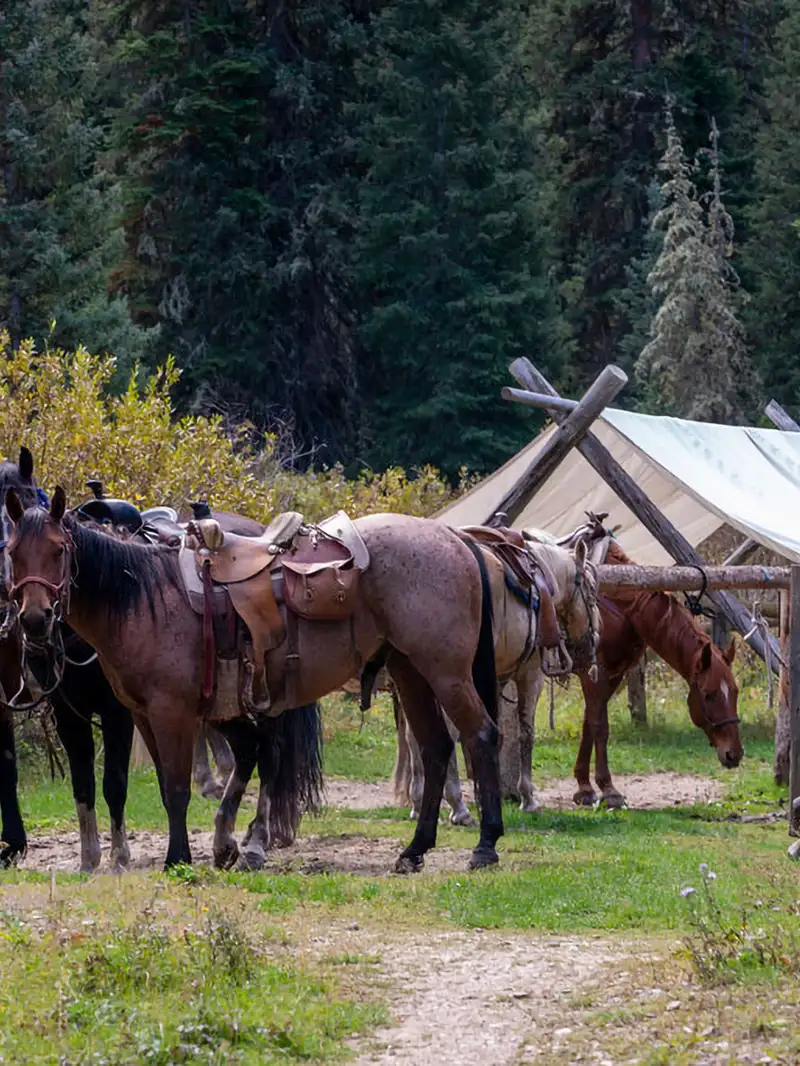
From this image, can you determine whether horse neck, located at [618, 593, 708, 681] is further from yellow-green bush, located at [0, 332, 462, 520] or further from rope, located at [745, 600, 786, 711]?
yellow-green bush, located at [0, 332, 462, 520]

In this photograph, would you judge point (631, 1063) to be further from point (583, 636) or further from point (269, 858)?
point (583, 636)

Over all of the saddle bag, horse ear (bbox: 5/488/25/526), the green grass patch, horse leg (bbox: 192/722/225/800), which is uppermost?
horse ear (bbox: 5/488/25/526)

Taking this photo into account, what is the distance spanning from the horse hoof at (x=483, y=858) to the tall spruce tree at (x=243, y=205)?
25599 millimetres

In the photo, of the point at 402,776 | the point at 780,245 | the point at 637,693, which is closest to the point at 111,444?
the point at 402,776

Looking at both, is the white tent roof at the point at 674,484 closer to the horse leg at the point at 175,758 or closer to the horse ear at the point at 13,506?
the horse leg at the point at 175,758

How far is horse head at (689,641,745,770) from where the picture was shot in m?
13.9

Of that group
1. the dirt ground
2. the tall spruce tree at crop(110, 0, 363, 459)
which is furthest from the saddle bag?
the tall spruce tree at crop(110, 0, 363, 459)

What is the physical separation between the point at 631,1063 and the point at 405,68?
34.1 meters

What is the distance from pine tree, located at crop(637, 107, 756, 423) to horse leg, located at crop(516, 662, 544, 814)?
24795 millimetres

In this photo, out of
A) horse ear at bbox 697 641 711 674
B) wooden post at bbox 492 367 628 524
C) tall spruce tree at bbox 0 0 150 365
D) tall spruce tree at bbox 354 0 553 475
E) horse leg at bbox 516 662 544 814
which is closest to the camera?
horse leg at bbox 516 662 544 814

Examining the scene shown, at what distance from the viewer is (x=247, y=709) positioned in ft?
30.9

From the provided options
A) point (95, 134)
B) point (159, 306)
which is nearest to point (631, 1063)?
point (95, 134)

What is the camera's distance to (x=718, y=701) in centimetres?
1401

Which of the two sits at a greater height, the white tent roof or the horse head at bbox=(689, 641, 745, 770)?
the white tent roof
